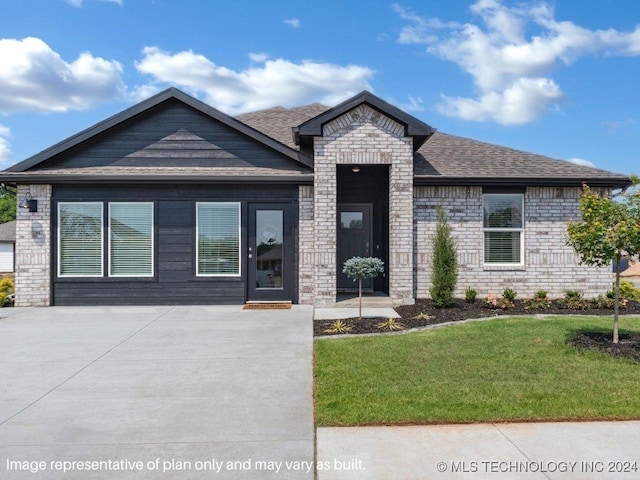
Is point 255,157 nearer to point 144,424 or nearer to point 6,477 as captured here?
point 144,424

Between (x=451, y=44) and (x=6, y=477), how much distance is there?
1510 centimetres

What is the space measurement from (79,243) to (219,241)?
346cm

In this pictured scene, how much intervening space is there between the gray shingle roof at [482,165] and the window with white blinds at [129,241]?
4.53 metres

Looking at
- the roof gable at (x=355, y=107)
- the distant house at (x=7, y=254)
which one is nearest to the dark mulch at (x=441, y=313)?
the roof gable at (x=355, y=107)

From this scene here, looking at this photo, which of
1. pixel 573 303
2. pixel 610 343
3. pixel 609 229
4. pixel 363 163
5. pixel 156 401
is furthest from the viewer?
pixel 363 163

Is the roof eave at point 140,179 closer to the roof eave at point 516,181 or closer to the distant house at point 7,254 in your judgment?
the roof eave at point 516,181

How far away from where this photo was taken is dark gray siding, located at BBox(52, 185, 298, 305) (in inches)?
428

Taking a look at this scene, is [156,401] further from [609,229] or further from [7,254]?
[7,254]

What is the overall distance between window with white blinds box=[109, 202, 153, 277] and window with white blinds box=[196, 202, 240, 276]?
1.23m

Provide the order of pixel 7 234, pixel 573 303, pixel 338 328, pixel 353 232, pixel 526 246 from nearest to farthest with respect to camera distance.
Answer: pixel 338 328 < pixel 573 303 < pixel 526 246 < pixel 353 232 < pixel 7 234

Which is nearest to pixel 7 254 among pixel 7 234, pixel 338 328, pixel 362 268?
pixel 7 234

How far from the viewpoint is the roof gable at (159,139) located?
10703 mm

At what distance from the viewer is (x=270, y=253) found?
11031mm

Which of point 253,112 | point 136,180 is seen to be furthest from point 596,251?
point 253,112
